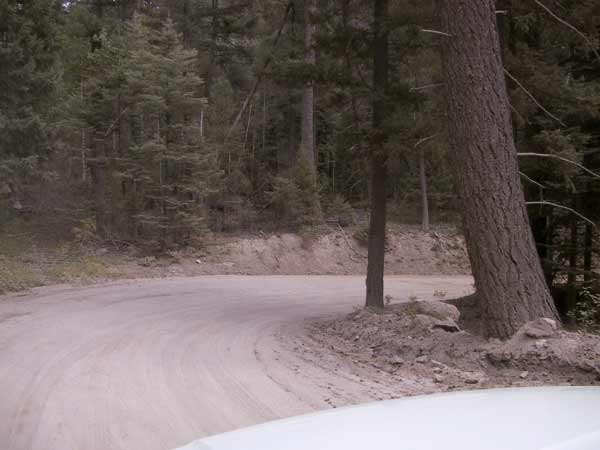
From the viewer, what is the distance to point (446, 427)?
8.08ft

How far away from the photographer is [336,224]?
27391 millimetres

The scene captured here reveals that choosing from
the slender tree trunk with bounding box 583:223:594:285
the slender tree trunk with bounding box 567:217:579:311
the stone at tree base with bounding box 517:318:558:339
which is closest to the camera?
the stone at tree base with bounding box 517:318:558:339

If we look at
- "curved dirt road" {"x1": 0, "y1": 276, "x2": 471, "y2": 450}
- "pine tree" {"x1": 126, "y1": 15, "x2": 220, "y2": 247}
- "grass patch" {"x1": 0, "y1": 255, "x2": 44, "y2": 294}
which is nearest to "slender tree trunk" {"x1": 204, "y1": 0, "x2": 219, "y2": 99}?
"pine tree" {"x1": 126, "y1": 15, "x2": 220, "y2": 247}

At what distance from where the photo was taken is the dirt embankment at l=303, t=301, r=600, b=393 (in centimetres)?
639

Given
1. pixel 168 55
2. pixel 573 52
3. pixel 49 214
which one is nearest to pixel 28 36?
pixel 168 55

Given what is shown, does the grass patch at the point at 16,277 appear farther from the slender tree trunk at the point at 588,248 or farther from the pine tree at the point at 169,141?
the slender tree trunk at the point at 588,248

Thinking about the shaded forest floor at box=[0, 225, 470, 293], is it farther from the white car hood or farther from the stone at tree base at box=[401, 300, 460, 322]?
the white car hood

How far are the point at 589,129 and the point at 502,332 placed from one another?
23.7 ft

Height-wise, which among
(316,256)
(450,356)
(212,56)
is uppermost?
(212,56)

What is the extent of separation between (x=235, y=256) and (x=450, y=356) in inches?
661

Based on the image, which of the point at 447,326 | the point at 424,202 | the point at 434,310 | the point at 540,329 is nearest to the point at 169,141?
the point at 424,202

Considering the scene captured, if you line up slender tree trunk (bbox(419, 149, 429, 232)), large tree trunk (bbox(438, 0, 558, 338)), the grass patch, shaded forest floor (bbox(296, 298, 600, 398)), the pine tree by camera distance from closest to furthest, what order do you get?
1. shaded forest floor (bbox(296, 298, 600, 398))
2. large tree trunk (bbox(438, 0, 558, 338))
3. the grass patch
4. the pine tree
5. slender tree trunk (bbox(419, 149, 429, 232))

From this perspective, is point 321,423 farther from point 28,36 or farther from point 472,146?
point 28,36

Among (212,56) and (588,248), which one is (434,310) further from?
(212,56)
